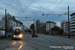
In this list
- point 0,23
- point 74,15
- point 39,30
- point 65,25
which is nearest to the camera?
point 0,23

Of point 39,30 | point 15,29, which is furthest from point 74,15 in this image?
point 15,29

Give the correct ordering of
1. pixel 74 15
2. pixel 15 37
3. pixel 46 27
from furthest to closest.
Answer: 1. pixel 46 27
2. pixel 74 15
3. pixel 15 37

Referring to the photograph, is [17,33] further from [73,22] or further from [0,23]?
[73,22]

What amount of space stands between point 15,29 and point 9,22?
2977 inches

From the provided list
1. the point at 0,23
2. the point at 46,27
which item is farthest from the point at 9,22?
the point at 46,27

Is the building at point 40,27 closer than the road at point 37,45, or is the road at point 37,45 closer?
the road at point 37,45

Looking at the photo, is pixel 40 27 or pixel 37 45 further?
pixel 40 27

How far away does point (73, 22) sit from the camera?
11738cm

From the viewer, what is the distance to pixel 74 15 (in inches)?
4466

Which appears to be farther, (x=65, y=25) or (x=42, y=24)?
(x=42, y=24)

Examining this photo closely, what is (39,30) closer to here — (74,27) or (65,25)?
(65,25)

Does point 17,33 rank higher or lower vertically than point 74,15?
lower

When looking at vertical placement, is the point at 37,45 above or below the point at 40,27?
below

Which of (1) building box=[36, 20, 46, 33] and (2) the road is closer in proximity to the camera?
(2) the road
